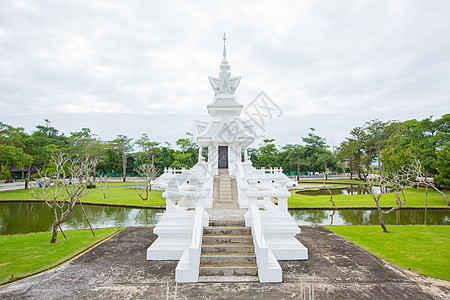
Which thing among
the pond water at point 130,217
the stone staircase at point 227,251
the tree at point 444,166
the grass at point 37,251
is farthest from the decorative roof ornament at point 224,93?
the tree at point 444,166

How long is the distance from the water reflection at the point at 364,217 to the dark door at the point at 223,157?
5628 mm

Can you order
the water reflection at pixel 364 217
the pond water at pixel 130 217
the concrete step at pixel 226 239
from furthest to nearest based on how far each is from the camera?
the water reflection at pixel 364 217, the pond water at pixel 130 217, the concrete step at pixel 226 239

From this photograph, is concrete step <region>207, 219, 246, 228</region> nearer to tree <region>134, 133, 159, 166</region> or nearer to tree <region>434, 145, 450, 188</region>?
tree <region>434, 145, 450, 188</region>

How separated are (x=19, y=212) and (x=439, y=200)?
32.7 meters

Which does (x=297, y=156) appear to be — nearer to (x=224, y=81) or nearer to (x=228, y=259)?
(x=224, y=81)

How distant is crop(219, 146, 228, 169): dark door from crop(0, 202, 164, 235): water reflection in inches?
212

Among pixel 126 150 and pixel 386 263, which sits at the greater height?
pixel 126 150

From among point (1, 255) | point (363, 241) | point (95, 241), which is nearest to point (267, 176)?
point (363, 241)

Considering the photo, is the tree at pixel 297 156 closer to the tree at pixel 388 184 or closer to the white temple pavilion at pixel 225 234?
the tree at pixel 388 184

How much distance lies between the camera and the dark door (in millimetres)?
16791

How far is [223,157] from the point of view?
1703cm

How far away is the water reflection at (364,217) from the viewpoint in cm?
1619

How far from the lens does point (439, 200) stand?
21406 mm

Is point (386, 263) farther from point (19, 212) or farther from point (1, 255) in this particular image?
point (19, 212)
